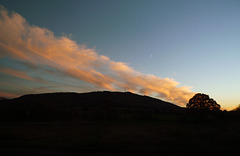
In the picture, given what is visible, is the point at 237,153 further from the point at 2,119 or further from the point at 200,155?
the point at 2,119

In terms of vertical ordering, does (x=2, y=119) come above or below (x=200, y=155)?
below

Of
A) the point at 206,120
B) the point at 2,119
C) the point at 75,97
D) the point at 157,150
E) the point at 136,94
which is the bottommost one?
the point at 2,119

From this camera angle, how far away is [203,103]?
31188mm

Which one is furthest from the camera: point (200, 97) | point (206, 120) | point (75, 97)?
point (75, 97)

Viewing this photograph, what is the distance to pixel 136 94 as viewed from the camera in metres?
77.1

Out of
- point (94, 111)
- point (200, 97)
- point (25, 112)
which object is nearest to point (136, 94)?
point (200, 97)

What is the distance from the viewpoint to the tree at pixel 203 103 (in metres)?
30.9

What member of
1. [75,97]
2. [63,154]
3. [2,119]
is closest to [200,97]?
[63,154]

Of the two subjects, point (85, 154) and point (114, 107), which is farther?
point (114, 107)

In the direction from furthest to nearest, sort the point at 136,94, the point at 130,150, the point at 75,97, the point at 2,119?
1. the point at 136,94
2. the point at 75,97
3. the point at 2,119
4. the point at 130,150

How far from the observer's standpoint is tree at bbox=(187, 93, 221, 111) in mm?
30875

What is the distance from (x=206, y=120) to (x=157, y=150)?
22.7 metres

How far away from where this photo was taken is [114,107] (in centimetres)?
2827

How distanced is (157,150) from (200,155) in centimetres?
201
